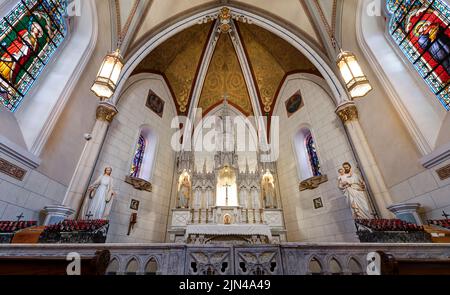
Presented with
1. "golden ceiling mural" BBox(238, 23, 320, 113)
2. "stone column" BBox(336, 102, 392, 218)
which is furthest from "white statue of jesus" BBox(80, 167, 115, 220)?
"golden ceiling mural" BBox(238, 23, 320, 113)

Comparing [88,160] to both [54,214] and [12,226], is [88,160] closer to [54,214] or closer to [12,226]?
[54,214]

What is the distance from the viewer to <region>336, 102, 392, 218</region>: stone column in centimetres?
631

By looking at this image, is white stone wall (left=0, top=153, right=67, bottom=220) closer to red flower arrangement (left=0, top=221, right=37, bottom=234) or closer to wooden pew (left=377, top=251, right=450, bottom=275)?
red flower arrangement (left=0, top=221, right=37, bottom=234)

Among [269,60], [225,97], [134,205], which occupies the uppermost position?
[269,60]

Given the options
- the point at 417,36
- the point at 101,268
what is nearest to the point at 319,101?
the point at 417,36

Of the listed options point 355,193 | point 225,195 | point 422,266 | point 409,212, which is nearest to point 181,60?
point 225,195

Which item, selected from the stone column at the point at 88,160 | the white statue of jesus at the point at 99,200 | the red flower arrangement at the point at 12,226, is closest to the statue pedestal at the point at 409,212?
the white statue of jesus at the point at 99,200

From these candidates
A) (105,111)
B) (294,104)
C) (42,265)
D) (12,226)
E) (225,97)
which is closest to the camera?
(42,265)

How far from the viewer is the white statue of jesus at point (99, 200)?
573 cm

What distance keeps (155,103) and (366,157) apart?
1040 cm

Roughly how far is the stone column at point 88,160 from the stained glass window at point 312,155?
9.27 meters

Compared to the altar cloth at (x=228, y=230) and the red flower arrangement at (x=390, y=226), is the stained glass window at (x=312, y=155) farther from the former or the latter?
the red flower arrangement at (x=390, y=226)

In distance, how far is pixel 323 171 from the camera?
28.2ft
